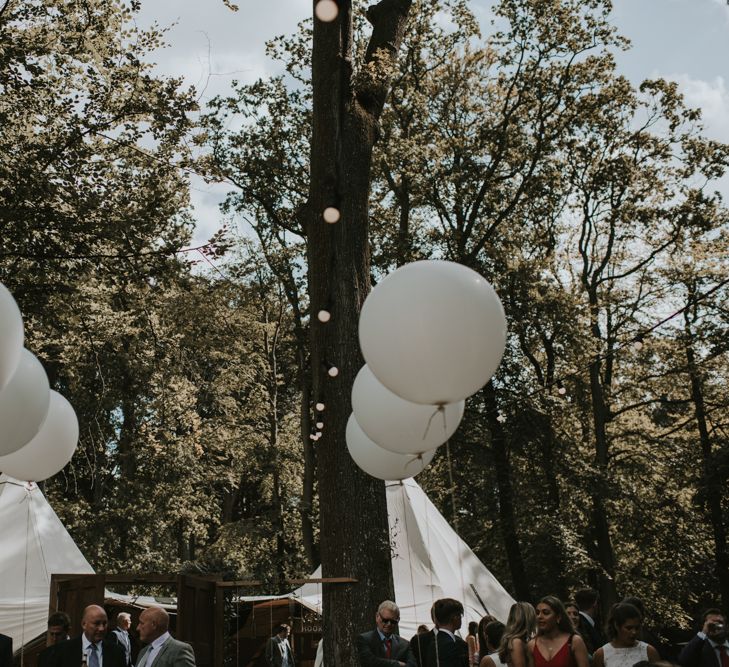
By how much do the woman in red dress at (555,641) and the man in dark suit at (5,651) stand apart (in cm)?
374

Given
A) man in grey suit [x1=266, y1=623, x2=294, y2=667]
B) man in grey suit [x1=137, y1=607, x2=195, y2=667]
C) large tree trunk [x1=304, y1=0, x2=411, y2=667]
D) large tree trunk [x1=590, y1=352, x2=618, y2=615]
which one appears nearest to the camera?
man in grey suit [x1=137, y1=607, x2=195, y2=667]

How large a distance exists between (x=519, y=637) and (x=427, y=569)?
27.6 feet

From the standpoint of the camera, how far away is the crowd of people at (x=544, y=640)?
461cm

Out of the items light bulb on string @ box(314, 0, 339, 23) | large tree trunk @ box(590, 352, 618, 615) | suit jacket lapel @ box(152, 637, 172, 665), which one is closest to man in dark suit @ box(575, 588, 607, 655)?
suit jacket lapel @ box(152, 637, 172, 665)

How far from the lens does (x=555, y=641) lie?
4.64 m

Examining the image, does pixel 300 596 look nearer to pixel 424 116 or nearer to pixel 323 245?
pixel 323 245

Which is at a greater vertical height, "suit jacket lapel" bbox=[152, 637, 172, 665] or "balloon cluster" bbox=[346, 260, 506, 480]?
"balloon cluster" bbox=[346, 260, 506, 480]

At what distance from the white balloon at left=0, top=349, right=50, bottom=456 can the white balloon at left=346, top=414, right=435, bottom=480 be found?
81.8 inches

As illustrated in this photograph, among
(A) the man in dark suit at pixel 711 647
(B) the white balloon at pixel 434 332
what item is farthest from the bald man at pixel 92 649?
(A) the man in dark suit at pixel 711 647

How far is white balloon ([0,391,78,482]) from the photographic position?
5.70 metres

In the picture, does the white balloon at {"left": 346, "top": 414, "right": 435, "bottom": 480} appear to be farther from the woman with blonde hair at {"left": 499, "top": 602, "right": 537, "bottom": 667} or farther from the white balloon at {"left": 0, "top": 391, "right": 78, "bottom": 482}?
the white balloon at {"left": 0, "top": 391, "right": 78, "bottom": 482}

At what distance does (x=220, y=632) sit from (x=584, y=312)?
13090mm

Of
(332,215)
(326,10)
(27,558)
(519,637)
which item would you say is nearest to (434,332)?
(519,637)

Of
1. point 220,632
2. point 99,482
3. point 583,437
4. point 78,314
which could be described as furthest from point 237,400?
point 220,632
